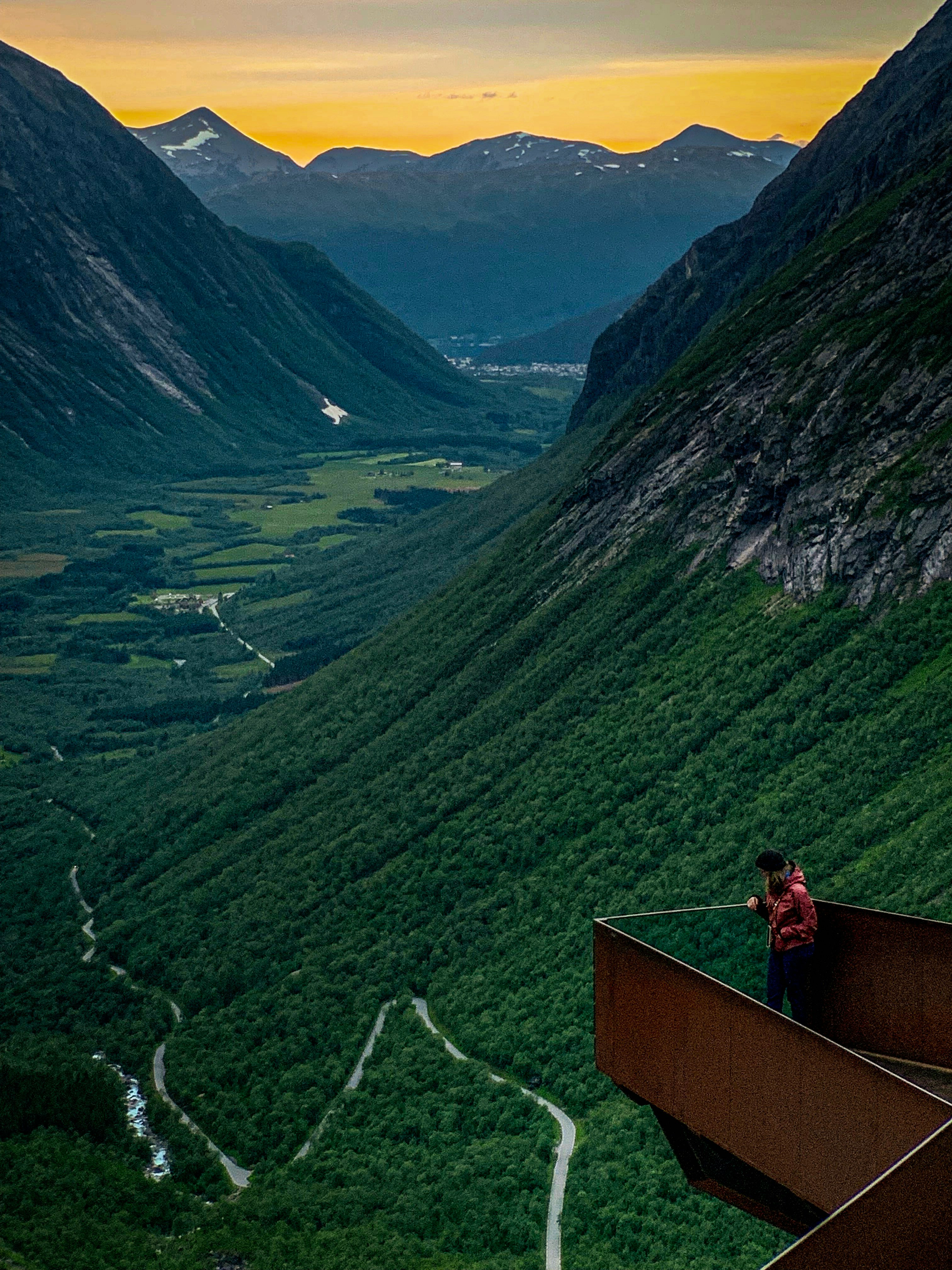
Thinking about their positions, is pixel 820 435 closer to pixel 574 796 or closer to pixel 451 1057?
pixel 574 796

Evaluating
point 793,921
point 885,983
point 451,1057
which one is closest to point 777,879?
point 793,921

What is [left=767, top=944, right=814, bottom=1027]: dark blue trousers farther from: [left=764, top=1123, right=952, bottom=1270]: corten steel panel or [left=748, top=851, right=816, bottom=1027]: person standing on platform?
[left=764, top=1123, right=952, bottom=1270]: corten steel panel

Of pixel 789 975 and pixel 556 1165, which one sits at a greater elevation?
pixel 789 975

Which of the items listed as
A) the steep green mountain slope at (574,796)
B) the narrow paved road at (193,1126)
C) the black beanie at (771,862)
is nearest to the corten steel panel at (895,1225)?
the black beanie at (771,862)

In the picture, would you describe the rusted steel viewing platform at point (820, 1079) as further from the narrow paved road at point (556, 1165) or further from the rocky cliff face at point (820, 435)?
the rocky cliff face at point (820, 435)

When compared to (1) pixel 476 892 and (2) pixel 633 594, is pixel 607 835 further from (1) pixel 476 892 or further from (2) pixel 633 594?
(2) pixel 633 594

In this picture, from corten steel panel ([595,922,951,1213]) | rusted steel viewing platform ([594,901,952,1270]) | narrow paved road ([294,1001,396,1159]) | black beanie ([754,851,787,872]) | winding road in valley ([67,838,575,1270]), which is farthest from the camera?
narrow paved road ([294,1001,396,1159])

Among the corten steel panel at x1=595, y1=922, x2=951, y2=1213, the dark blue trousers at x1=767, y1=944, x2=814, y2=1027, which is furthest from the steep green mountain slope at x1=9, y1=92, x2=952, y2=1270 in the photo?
the corten steel panel at x1=595, y1=922, x2=951, y2=1213
